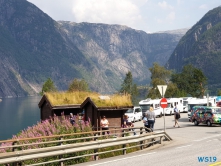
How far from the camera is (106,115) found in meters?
25.9

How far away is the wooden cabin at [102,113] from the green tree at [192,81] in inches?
4091

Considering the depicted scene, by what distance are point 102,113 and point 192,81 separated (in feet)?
360

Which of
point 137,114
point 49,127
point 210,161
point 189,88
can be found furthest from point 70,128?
point 189,88

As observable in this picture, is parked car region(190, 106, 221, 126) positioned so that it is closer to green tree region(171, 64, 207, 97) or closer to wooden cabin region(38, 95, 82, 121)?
wooden cabin region(38, 95, 82, 121)

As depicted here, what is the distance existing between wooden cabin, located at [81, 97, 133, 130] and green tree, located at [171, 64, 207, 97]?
341ft

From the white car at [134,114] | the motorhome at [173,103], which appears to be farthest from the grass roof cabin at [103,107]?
the motorhome at [173,103]

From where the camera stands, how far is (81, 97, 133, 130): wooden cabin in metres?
25.4

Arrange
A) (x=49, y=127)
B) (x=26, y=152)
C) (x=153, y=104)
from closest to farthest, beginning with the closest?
(x=26, y=152)
(x=49, y=127)
(x=153, y=104)

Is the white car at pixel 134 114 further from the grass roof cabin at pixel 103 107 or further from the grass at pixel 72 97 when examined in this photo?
the grass roof cabin at pixel 103 107

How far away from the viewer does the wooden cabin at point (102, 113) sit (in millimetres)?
25397

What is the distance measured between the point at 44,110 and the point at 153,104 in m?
29.0

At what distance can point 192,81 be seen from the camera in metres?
131

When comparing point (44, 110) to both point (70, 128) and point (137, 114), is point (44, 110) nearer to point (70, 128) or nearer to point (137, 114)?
point (70, 128)

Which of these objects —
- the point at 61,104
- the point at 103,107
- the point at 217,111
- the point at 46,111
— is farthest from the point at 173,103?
the point at 103,107
